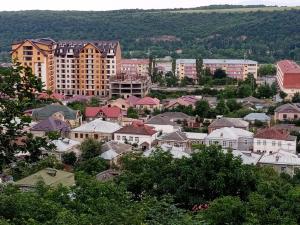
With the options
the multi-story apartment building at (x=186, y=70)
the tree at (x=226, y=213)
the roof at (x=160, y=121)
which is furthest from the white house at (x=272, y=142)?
the multi-story apartment building at (x=186, y=70)

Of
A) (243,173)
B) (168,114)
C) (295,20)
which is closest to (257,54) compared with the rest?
(295,20)

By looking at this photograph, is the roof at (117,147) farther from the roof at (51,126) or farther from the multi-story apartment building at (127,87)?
the multi-story apartment building at (127,87)

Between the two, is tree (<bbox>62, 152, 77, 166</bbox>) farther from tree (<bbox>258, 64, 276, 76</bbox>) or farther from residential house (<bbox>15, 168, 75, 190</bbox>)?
tree (<bbox>258, 64, 276, 76</bbox>)

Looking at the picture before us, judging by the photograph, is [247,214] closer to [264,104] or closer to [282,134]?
[282,134]

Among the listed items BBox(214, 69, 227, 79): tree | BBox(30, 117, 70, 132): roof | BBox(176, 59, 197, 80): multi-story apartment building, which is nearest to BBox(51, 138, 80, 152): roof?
BBox(30, 117, 70, 132): roof

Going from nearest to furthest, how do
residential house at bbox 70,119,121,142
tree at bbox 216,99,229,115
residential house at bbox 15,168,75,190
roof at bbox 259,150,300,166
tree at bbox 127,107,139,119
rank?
1. residential house at bbox 15,168,75,190
2. roof at bbox 259,150,300,166
3. residential house at bbox 70,119,121,142
4. tree at bbox 216,99,229,115
5. tree at bbox 127,107,139,119

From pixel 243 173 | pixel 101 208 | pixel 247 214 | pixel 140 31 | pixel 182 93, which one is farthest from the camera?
pixel 140 31

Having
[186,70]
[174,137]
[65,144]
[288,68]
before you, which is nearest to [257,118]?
[174,137]
